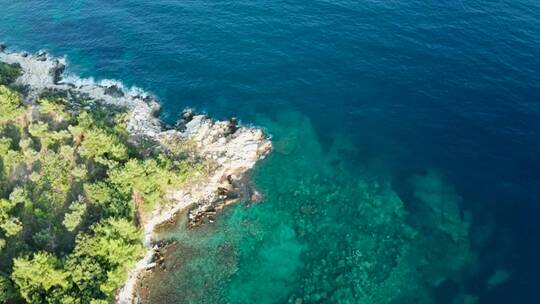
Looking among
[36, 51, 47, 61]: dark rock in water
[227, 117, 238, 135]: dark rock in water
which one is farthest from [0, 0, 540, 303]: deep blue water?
[36, 51, 47, 61]: dark rock in water

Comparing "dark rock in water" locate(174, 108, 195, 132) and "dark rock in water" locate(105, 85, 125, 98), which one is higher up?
"dark rock in water" locate(105, 85, 125, 98)

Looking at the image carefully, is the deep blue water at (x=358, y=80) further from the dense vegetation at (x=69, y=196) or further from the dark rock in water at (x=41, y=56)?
the dense vegetation at (x=69, y=196)

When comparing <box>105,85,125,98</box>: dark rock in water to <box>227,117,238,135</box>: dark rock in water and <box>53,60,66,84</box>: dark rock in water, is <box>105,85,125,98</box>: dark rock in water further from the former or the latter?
<box>227,117,238,135</box>: dark rock in water

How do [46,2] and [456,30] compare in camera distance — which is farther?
[46,2]

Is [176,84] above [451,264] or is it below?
above

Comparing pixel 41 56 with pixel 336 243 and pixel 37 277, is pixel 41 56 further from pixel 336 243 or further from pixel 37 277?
pixel 336 243

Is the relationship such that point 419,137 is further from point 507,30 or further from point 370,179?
point 507,30

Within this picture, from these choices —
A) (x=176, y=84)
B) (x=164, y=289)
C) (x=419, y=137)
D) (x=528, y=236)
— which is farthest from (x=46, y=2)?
(x=528, y=236)
